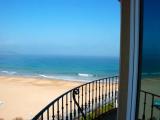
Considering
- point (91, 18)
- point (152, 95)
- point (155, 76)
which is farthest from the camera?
point (91, 18)

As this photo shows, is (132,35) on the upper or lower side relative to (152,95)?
upper

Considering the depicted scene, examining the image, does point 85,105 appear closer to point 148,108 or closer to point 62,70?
point 148,108

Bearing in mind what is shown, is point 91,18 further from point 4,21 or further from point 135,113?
point 135,113

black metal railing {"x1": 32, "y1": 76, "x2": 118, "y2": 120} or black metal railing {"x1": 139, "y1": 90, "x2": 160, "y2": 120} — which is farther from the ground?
black metal railing {"x1": 139, "y1": 90, "x2": 160, "y2": 120}

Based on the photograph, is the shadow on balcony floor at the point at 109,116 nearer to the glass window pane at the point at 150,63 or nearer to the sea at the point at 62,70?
the glass window pane at the point at 150,63

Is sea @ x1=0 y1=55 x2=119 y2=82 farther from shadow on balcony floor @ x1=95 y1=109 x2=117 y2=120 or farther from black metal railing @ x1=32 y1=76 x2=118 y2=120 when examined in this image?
shadow on balcony floor @ x1=95 y1=109 x2=117 y2=120

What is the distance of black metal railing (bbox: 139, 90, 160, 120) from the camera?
2967 millimetres

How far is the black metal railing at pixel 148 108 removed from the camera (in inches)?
117

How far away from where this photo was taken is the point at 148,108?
118 inches

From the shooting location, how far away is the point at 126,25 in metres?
3.03

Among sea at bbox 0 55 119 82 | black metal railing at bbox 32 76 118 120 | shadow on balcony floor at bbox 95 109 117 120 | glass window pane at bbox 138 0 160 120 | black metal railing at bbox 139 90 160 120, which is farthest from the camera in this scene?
sea at bbox 0 55 119 82

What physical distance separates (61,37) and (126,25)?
98680 millimetres

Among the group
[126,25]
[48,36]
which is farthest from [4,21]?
[126,25]

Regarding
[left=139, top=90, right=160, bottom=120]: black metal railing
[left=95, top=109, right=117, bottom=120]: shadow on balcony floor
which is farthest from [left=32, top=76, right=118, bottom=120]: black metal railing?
[left=139, top=90, right=160, bottom=120]: black metal railing
